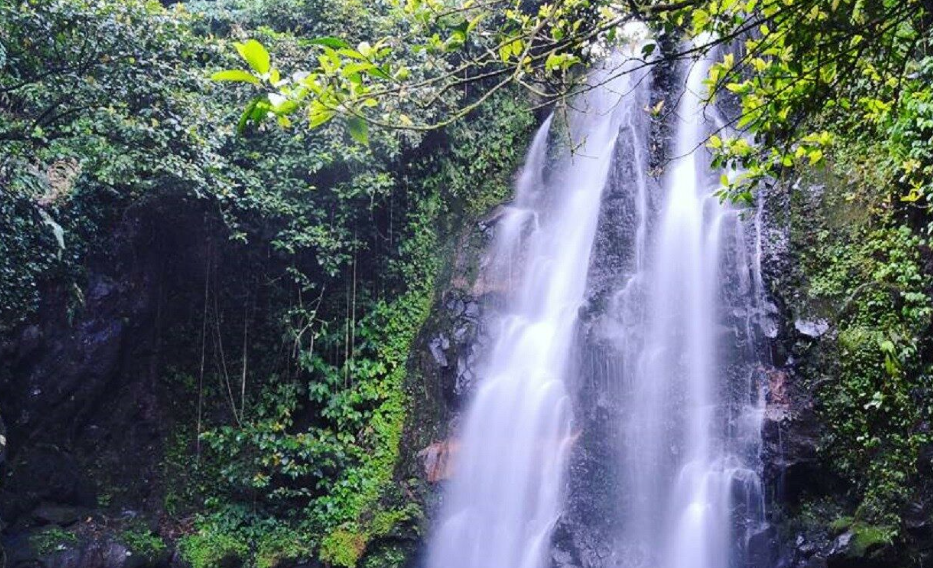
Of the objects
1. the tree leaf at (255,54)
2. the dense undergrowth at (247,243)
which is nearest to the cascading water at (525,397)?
the dense undergrowth at (247,243)

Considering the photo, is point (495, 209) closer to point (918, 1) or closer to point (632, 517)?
point (632, 517)

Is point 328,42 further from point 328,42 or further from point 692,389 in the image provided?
point 692,389

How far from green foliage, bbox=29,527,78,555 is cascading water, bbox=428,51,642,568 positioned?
3614mm

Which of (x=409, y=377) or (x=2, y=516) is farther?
(x=409, y=377)

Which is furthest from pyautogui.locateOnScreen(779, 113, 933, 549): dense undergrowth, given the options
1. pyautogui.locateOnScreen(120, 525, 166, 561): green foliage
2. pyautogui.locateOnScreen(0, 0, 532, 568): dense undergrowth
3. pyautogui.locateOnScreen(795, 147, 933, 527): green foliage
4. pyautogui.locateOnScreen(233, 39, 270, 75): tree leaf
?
pyautogui.locateOnScreen(120, 525, 166, 561): green foliage

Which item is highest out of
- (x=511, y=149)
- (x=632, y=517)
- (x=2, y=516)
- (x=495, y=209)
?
(x=511, y=149)

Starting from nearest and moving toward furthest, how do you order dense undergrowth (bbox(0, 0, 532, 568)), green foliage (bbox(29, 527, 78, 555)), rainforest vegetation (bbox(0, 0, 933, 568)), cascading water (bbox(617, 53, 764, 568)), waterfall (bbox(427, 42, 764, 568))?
rainforest vegetation (bbox(0, 0, 933, 568)) → dense undergrowth (bbox(0, 0, 532, 568)) → cascading water (bbox(617, 53, 764, 568)) → waterfall (bbox(427, 42, 764, 568)) → green foliage (bbox(29, 527, 78, 555))

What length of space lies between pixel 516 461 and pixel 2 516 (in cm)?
524

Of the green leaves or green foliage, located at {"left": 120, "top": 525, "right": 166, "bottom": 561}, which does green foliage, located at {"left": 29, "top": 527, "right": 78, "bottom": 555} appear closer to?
green foliage, located at {"left": 120, "top": 525, "right": 166, "bottom": 561}

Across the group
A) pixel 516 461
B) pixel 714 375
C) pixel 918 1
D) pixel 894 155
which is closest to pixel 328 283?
pixel 516 461

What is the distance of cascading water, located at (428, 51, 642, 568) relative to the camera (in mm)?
6922

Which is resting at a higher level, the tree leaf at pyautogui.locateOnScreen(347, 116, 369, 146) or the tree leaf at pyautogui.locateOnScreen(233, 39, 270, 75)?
the tree leaf at pyautogui.locateOnScreen(347, 116, 369, 146)

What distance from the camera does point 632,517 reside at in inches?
253

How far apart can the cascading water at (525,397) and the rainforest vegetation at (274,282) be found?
0.57 meters
